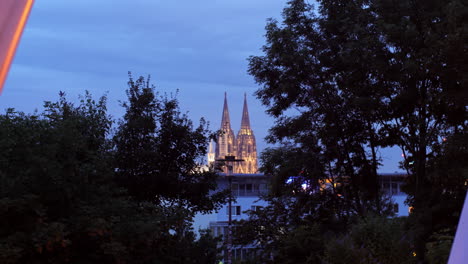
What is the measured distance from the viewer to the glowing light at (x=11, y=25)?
1134 mm

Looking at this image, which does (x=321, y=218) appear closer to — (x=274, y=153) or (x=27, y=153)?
(x=274, y=153)

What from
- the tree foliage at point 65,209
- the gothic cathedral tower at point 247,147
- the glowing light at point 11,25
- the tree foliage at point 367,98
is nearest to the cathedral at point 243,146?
the gothic cathedral tower at point 247,147

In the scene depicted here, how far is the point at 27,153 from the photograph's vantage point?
9312 mm

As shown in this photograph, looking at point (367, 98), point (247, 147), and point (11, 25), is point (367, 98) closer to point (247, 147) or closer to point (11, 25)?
point (11, 25)

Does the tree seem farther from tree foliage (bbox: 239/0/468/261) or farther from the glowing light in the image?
the glowing light

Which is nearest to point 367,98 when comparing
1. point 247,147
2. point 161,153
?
point 161,153

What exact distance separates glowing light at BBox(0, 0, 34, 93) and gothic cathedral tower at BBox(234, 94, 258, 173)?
13347 centimetres

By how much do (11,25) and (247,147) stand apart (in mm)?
144566

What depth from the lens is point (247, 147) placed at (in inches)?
5733

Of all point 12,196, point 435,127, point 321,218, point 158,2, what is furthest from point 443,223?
point 158,2

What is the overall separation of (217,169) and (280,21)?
613 cm

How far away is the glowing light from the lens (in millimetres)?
1134

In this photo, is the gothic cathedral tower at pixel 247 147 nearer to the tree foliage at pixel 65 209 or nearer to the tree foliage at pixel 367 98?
the tree foliage at pixel 367 98

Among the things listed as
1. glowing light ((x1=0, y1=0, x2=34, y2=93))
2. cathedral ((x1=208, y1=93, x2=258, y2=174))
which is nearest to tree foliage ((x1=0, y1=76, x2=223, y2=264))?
glowing light ((x1=0, y1=0, x2=34, y2=93))
